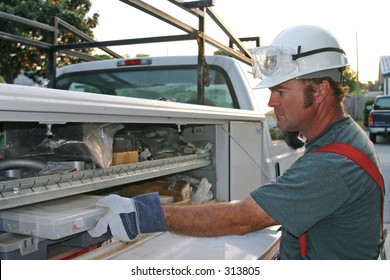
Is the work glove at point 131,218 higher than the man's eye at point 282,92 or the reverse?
the reverse

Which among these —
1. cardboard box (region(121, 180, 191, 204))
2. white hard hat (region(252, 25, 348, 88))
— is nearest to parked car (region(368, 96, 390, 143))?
cardboard box (region(121, 180, 191, 204))

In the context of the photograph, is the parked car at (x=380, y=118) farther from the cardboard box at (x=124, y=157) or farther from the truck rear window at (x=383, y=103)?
the cardboard box at (x=124, y=157)

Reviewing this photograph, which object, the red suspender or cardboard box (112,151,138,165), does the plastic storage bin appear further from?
the red suspender

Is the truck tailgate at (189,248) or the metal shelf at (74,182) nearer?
the metal shelf at (74,182)

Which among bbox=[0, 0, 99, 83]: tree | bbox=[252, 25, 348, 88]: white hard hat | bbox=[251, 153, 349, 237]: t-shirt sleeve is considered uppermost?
bbox=[0, 0, 99, 83]: tree

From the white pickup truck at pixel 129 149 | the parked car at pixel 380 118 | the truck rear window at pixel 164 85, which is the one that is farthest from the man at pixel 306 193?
the parked car at pixel 380 118

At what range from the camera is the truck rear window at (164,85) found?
11.8 ft

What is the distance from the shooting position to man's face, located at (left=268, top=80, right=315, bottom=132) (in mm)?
1928

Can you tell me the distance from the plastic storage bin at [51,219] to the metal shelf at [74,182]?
0.27ft

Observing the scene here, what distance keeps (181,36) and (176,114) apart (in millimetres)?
1252

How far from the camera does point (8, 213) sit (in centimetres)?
170

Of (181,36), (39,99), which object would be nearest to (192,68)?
(181,36)

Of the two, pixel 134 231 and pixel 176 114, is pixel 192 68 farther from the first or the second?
pixel 134 231

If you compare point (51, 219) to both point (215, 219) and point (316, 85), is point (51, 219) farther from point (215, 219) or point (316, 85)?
point (316, 85)
